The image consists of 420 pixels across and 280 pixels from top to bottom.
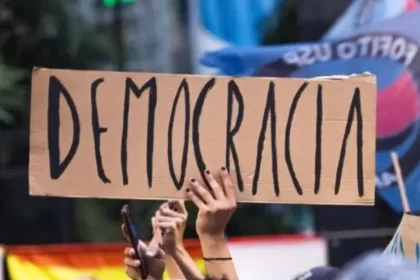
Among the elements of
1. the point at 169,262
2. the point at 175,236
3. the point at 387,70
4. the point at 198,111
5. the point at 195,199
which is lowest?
the point at 169,262

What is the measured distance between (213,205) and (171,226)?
268mm

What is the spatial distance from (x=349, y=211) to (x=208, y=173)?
3946mm

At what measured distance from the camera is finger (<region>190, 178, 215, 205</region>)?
2.68 meters

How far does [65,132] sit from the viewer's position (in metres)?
2.87

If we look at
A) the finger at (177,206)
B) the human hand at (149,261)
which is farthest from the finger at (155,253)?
the finger at (177,206)

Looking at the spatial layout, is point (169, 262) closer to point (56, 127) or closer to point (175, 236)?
point (175, 236)

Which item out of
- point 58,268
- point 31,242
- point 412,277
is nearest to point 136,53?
point 31,242

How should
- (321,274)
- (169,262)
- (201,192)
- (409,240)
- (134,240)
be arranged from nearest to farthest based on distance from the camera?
(321,274) → (201,192) → (134,240) → (409,240) → (169,262)

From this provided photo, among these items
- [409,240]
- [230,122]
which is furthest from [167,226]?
[409,240]

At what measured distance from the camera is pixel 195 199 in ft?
8.95

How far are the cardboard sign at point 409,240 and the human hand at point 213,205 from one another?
65 centimetres

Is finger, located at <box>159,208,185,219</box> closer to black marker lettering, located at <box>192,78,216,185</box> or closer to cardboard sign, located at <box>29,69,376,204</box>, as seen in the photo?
cardboard sign, located at <box>29,69,376,204</box>

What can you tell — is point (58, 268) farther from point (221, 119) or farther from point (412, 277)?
point (412, 277)

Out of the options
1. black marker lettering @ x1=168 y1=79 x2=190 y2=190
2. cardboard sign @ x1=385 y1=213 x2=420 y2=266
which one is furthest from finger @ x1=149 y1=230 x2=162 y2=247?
cardboard sign @ x1=385 y1=213 x2=420 y2=266
